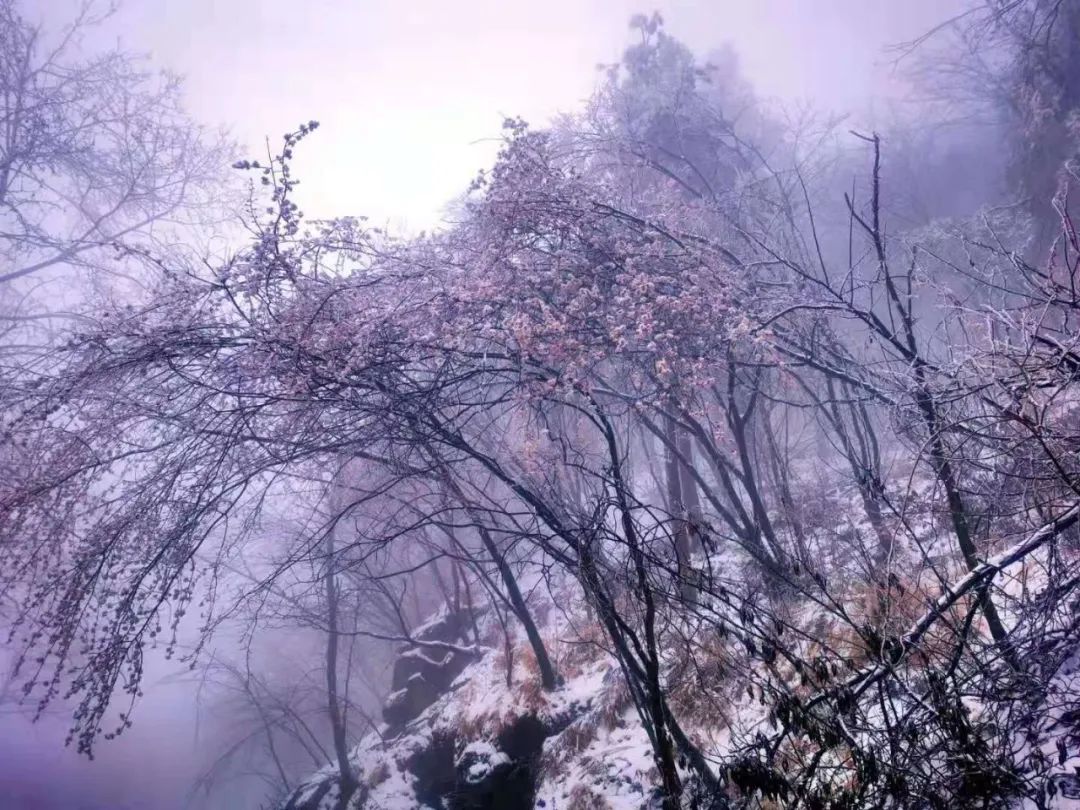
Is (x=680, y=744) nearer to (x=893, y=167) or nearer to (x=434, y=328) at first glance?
(x=434, y=328)

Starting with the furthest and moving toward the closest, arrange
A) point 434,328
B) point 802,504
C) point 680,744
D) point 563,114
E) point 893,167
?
point 893,167
point 563,114
point 802,504
point 434,328
point 680,744

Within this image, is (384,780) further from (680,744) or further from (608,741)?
(680,744)

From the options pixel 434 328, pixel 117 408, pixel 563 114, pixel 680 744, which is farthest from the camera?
pixel 563 114

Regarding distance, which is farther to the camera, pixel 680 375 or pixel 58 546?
pixel 680 375

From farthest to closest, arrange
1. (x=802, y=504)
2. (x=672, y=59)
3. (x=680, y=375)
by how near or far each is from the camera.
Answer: (x=672, y=59) → (x=802, y=504) → (x=680, y=375)

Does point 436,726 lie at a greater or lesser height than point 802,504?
lesser

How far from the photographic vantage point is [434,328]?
5.52 meters

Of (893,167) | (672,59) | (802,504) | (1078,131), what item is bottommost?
(802,504)

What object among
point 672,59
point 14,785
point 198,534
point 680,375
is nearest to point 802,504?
point 680,375

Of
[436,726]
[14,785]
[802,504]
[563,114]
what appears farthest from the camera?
[14,785]

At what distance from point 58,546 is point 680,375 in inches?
219

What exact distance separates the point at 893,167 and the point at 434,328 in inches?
730

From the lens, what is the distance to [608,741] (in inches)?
259

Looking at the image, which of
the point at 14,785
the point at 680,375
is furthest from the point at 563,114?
the point at 14,785
